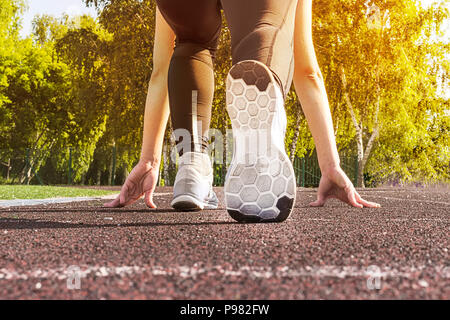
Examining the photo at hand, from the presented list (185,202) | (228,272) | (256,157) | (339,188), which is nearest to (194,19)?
(185,202)

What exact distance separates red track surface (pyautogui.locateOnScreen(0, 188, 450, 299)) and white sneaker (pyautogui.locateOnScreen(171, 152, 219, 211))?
0.38m

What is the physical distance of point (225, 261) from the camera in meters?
1.39

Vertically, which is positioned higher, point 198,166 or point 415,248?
point 198,166

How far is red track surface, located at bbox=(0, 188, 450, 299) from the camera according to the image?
1.07 m

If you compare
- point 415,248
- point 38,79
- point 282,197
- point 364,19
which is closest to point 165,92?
point 282,197

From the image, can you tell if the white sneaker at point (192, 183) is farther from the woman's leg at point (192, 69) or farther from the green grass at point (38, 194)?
the green grass at point (38, 194)

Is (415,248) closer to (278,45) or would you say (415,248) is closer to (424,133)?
(278,45)

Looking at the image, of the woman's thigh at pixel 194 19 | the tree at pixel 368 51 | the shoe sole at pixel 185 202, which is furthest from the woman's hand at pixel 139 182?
the tree at pixel 368 51

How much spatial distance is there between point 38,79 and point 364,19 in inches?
719

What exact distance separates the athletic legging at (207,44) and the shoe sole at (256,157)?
136 mm

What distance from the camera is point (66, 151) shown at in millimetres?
27844

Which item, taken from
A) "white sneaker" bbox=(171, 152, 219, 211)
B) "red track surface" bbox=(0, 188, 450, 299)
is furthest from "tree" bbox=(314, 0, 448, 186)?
"red track surface" bbox=(0, 188, 450, 299)

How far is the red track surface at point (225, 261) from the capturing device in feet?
3.50

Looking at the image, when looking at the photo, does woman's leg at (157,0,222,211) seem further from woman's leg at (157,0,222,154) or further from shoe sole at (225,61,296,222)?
shoe sole at (225,61,296,222)
